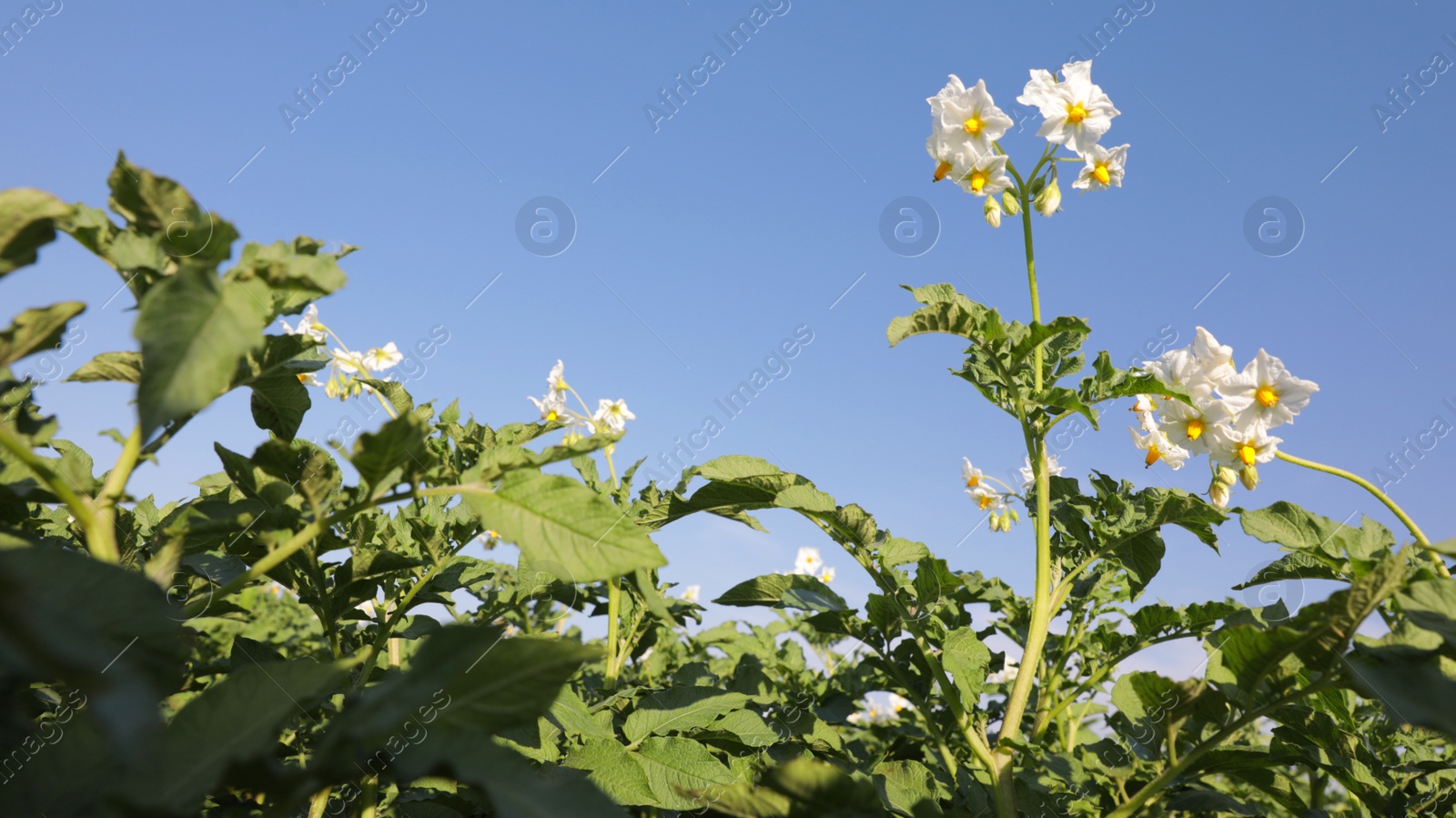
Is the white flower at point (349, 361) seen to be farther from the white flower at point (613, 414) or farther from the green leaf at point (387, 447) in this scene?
the green leaf at point (387, 447)

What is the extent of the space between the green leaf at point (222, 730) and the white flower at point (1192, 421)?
2224mm

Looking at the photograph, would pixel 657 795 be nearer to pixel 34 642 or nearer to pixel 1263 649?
pixel 1263 649

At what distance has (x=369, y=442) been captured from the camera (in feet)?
2.94

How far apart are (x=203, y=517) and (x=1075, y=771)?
221 cm

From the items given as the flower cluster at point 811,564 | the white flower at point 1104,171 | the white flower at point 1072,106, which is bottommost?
the flower cluster at point 811,564

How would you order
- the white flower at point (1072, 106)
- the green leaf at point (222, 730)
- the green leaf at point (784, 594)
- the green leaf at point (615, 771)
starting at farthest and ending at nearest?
the white flower at point (1072, 106), the green leaf at point (784, 594), the green leaf at point (615, 771), the green leaf at point (222, 730)

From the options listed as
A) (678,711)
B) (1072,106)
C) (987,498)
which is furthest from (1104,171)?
(678,711)

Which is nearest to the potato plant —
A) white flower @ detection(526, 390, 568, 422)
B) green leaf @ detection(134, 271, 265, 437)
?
green leaf @ detection(134, 271, 265, 437)

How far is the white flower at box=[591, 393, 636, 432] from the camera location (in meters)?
4.39

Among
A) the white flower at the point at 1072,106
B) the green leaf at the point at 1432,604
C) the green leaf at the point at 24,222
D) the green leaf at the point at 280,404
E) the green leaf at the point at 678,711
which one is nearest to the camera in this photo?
the green leaf at the point at 24,222

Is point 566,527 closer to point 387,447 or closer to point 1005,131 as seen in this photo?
point 387,447

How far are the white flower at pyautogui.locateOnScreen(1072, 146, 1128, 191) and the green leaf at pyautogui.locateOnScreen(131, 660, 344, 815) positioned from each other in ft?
9.04

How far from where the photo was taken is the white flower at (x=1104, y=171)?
2.76 m

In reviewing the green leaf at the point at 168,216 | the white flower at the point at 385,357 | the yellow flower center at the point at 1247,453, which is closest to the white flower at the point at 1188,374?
the yellow flower center at the point at 1247,453
